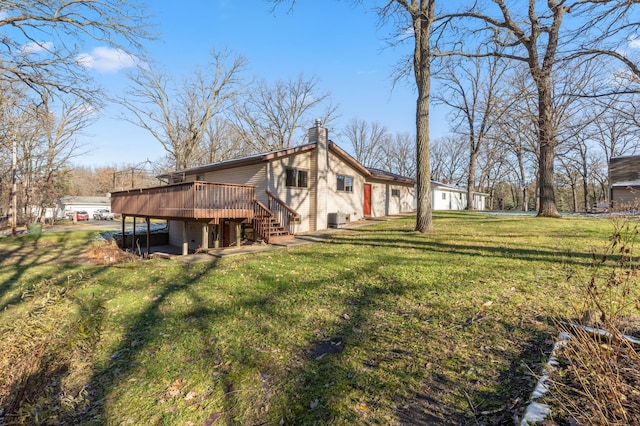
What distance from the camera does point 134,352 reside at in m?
3.92

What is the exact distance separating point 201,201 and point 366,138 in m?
42.0

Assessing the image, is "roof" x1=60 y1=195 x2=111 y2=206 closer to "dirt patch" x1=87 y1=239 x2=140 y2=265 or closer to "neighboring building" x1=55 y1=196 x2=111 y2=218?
"neighboring building" x1=55 y1=196 x2=111 y2=218

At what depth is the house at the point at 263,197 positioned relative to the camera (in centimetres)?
1103

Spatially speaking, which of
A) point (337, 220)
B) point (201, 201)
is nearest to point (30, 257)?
point (201, 201)

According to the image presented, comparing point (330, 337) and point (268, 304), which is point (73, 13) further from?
point (330, 337)

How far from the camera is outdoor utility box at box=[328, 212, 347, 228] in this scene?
1502 cm

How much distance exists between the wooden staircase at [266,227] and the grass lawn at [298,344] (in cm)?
485

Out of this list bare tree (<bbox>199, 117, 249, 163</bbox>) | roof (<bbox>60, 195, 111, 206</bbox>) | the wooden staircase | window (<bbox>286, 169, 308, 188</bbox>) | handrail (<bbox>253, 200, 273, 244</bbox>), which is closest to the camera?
the wooden staircase

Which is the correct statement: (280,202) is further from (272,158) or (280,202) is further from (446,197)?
(446,197)

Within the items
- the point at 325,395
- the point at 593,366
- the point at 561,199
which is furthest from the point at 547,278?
the point at 561,199

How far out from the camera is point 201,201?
10.4 meters

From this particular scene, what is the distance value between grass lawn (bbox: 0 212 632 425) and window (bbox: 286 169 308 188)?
7728 mm

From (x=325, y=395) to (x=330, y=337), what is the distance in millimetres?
1087

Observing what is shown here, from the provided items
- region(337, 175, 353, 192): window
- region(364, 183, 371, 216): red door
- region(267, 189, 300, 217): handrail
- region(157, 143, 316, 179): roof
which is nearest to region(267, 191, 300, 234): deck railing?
region(267, 189, 300, 217): handrail
